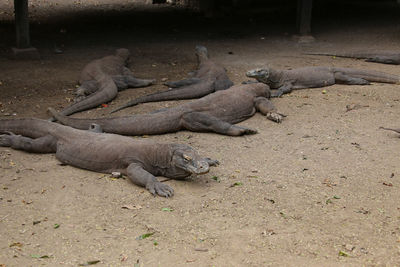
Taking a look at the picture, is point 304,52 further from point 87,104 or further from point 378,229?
point 378,229

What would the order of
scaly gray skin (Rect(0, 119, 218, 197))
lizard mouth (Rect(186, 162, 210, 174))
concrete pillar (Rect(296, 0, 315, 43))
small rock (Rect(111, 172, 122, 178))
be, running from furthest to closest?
1. concrete pillar (Rect(296, 0, 315, 43))
2. small rock (Rect(111, 172, 122, 178))
3. scaly gray skin (Rect(0, 119, 218, 197))
4. lizard mouth (Rect(186, 162, 210, 174))

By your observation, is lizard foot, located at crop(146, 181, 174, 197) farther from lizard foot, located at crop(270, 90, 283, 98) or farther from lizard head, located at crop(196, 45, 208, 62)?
lizard head, located at crop(196, 45, 208, 62)

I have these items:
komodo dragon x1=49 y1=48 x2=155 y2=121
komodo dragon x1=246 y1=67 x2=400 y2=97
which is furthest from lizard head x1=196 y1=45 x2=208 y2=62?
komodo dragon x1=246 y1=67 x2=400 y2=97

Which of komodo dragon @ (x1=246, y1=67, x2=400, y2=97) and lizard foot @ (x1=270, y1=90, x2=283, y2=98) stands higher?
komodo dragon @ (x1=246, y1=67, x2=400, y2=97)

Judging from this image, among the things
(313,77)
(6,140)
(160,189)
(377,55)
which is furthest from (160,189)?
(377,55)

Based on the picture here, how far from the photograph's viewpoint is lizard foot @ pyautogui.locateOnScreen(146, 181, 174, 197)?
436 centimetres

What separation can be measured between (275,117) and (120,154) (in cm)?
242

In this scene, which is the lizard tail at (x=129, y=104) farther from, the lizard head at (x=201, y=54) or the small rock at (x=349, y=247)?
the small rock at (x=349, y=247)

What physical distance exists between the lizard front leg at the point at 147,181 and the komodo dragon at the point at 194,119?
1231 millimetres

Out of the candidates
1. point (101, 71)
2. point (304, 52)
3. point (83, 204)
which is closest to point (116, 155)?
point (83, 204)

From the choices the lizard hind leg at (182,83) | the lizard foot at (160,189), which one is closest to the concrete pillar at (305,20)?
the lizard hind leg at (182,83)

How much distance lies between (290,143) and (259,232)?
2059 millimetres

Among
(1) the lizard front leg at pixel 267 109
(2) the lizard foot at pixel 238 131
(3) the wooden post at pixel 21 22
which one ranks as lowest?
(2) the lizard foot at pixel 238 131

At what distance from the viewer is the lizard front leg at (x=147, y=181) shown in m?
4.39
